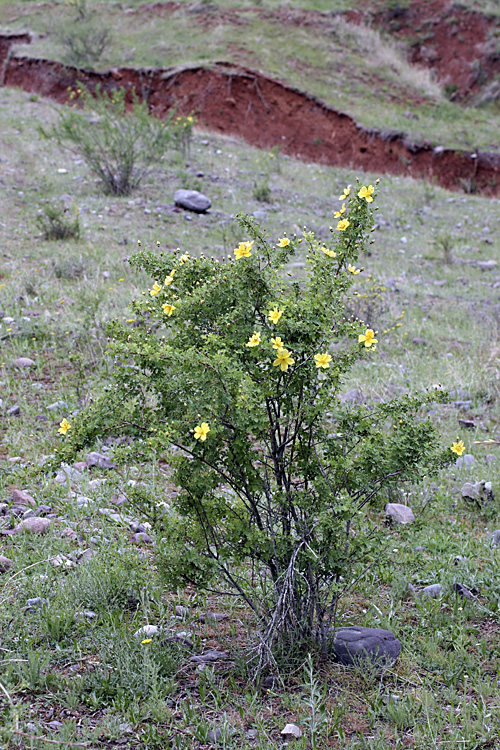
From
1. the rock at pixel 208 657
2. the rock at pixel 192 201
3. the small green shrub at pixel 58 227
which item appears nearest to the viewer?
the rock at pixel 208 657

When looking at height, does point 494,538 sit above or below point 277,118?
below

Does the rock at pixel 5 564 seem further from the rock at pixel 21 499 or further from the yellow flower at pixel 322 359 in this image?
the yellow flower at pixel 322 359

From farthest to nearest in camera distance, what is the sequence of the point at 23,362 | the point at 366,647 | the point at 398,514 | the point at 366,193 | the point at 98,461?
1. the point at 23,362
2. the point at 98,461
3. the point at 398,514
4. the point at 366,647
5. the point at 366,193

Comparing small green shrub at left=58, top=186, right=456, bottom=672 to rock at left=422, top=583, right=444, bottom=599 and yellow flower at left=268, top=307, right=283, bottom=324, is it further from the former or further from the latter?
rock at left=422, top=583, right=444, bottom=599

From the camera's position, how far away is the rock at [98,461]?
12.2ft

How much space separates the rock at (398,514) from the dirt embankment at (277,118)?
539 inches

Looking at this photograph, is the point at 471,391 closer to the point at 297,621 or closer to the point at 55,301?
the point at 297,621

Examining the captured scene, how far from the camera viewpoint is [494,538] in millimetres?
3213

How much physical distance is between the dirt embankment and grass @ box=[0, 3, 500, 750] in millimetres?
9967

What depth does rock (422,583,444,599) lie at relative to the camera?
2816mm

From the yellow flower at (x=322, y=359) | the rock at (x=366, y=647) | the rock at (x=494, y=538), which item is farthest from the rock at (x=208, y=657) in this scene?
the rock at (x=494, y=538)

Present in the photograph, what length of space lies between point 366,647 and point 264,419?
1.01 metres

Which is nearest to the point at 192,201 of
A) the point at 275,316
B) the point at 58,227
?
the point at 58,227

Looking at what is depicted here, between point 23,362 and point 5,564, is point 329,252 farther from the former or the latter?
point 23,362
